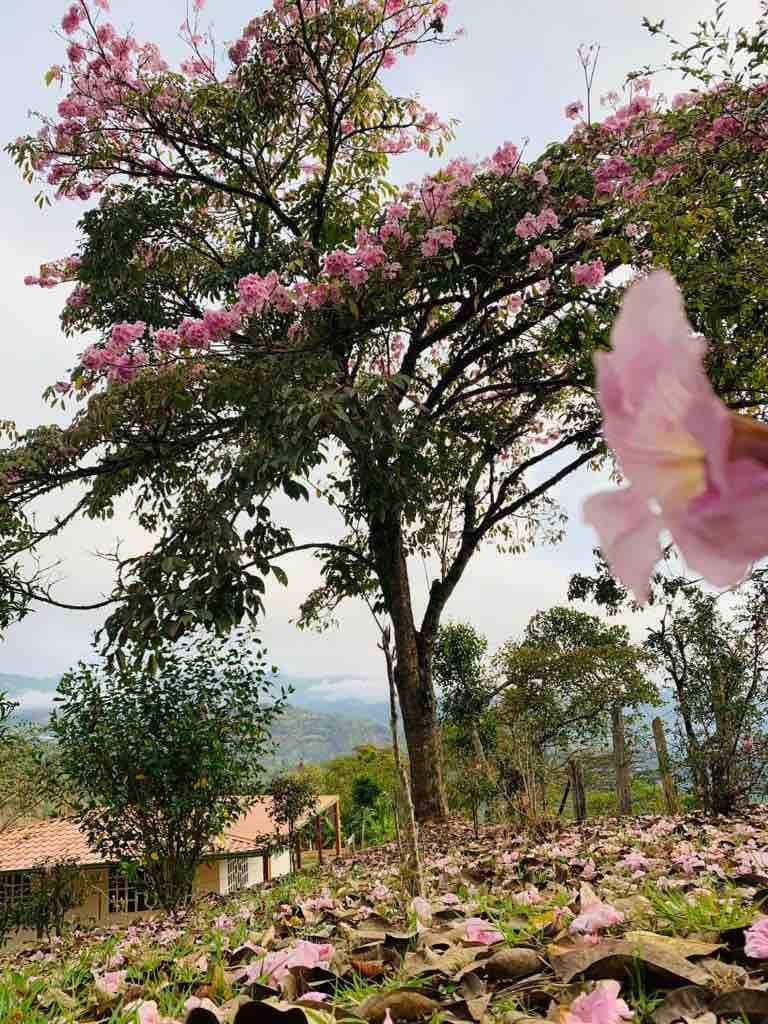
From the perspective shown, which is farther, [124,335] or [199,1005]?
[124,335]

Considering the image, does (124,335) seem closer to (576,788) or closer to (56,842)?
(576,788)

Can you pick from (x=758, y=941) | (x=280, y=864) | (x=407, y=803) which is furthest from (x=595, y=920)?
(x=280, y=864)

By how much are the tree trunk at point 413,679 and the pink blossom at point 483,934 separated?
6.92 metres

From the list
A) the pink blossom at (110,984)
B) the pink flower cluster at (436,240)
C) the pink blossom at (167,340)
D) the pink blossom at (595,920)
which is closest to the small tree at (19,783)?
the pink blossom at (167,340)

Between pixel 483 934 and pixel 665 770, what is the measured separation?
809 cm

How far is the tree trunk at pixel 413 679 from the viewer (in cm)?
907

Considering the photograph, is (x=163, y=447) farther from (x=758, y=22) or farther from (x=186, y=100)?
(x=758, y=22)

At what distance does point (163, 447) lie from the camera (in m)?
7.88

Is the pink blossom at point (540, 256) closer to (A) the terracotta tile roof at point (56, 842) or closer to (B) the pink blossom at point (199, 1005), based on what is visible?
(B) the pink blossom at point (199, 1005)

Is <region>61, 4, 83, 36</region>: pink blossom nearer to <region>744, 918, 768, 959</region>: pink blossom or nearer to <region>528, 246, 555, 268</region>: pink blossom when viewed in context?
<region>528, 246, 555, 268</region>: pink blossom

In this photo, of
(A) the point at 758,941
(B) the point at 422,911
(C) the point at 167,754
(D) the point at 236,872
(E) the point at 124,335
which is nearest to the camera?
(A) the point at 758,941

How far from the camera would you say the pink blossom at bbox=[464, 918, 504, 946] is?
190 centimetres

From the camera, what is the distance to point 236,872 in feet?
63.3

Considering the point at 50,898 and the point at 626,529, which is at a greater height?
the point at 626,529
